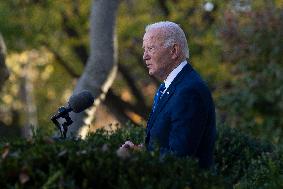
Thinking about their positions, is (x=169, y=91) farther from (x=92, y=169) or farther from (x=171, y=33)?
(x=92, y=169)

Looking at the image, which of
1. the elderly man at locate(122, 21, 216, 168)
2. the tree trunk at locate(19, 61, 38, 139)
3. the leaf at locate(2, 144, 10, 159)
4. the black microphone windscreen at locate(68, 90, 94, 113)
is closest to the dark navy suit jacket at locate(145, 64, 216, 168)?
the elderly man at locate(122, 21, 216, 168)

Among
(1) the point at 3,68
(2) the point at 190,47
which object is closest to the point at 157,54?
(1) the point at 3,68

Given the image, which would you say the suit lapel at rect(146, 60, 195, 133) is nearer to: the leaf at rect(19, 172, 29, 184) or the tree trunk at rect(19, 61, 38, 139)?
the leaf at rect(19, 172, 29, 184)

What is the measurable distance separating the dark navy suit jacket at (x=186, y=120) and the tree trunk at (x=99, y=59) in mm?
6041

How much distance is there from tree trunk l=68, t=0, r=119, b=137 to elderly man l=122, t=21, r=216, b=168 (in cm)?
596

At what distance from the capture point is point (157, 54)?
5.64m

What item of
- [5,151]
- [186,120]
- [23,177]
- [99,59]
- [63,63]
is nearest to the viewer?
[23,177]

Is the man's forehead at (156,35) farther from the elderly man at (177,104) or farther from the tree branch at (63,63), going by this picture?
the tree branch at (63,63)

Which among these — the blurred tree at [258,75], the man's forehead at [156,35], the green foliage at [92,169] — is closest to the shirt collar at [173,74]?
the man's forehead at [156,35]

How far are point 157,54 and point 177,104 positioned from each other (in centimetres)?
50

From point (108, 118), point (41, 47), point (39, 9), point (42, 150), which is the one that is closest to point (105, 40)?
point (42, 150)

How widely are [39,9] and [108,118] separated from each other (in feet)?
54.0

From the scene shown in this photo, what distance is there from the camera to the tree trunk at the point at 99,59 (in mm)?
11805

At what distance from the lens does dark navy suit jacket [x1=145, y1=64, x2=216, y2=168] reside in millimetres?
5270
